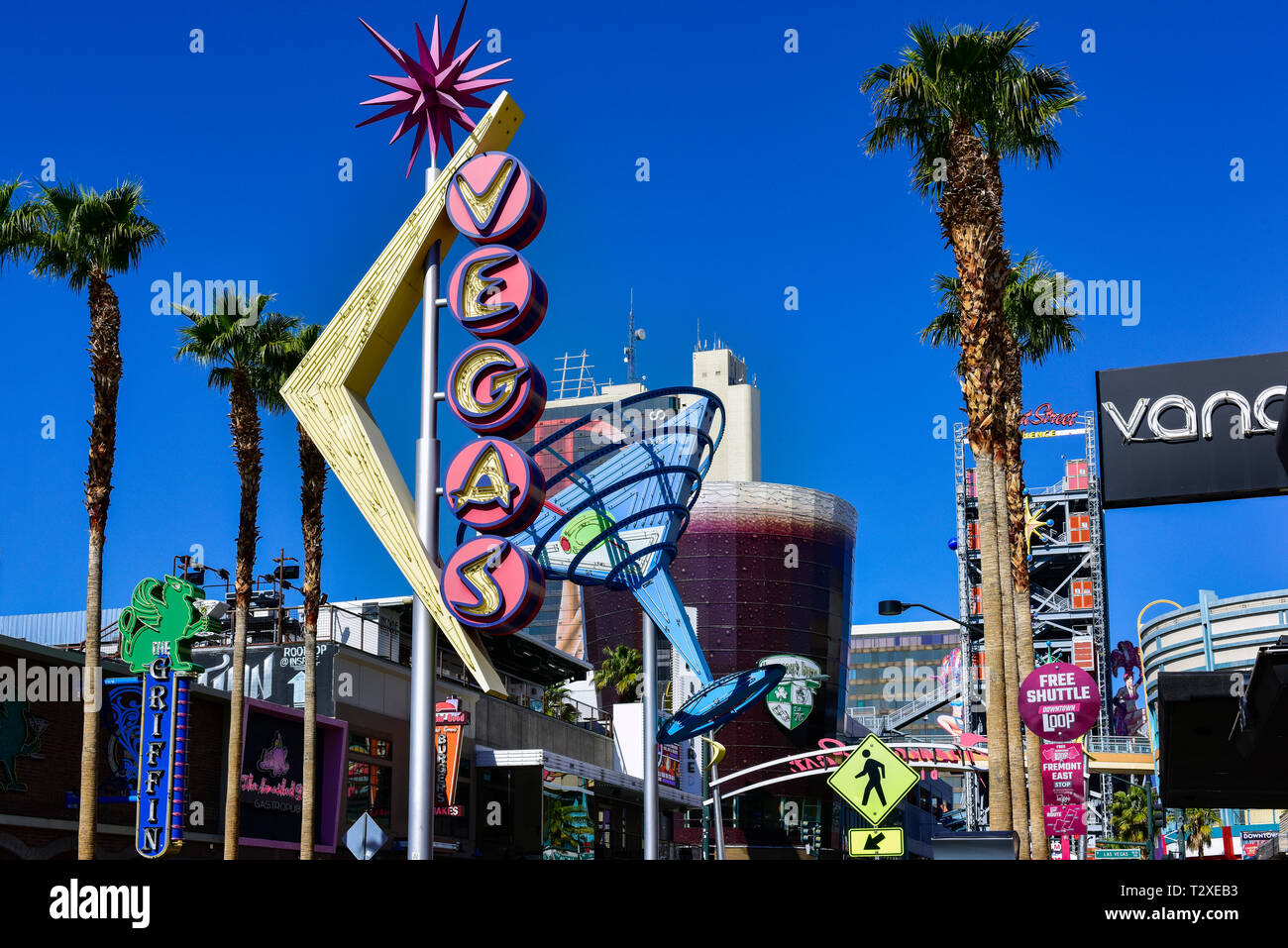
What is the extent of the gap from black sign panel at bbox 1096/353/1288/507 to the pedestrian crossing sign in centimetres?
564

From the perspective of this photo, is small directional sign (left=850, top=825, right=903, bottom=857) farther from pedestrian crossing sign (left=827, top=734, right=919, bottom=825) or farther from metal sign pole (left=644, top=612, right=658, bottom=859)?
metal sign pole (left=644, top=612, right=658, bottom=859)

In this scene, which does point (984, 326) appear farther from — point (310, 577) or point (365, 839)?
point (310, 577)

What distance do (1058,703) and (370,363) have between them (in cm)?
1217

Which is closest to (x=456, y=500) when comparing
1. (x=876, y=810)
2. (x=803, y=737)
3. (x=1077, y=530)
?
(x=876, y=810)

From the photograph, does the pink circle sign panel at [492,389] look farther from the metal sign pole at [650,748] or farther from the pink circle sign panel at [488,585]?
the metal sign pole at [650,748]

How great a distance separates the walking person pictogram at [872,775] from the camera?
17.6 meters

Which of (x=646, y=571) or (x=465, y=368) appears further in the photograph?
(x=646, y=571)

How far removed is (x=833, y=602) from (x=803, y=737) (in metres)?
11.3

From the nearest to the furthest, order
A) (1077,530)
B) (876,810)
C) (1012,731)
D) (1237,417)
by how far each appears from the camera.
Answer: (1237,417) < (876,810) < (1012,731) < (1077,530)

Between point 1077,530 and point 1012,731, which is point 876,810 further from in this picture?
point 1077,530

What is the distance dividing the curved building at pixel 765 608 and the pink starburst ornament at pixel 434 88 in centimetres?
8874

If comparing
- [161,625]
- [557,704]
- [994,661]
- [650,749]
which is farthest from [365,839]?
[557,704]

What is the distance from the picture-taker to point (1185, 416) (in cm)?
1319
